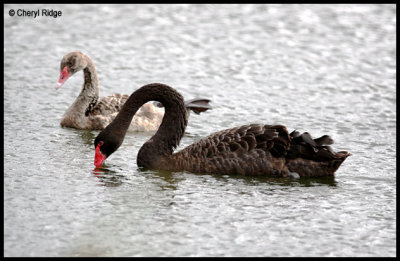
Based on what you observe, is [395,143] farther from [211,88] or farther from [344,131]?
[211,88]

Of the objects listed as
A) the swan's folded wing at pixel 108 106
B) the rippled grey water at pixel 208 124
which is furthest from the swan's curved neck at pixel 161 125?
the swan's folded wing at pixel 108 106

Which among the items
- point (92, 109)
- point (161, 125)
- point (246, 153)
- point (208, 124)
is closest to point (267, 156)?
point (246, 153)

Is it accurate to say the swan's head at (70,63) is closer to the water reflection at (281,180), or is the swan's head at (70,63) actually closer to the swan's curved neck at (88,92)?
the swan's curved neck at (88,92)

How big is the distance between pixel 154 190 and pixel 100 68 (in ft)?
16.7

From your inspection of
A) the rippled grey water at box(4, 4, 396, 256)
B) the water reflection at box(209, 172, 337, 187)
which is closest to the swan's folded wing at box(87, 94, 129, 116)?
the rippled grey water at box(4, 4, 396, 256)

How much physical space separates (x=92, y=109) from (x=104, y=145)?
2015 mm

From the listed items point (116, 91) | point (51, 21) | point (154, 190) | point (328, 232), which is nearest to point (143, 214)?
point (154, 190)

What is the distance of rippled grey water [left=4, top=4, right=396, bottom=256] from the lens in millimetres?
6078

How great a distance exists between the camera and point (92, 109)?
973 centimetres

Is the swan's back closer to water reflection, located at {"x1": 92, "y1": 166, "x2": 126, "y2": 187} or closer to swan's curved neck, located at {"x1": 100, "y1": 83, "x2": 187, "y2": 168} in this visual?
swan's curved neck, located at {"x1": 100, "y1": 83, "x2": 187, "y2": 168}

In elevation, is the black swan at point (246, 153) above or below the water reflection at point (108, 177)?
above

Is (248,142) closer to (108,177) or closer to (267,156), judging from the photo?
(267,156)

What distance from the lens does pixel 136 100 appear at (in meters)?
8.13

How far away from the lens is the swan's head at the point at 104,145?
777 cm
